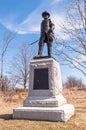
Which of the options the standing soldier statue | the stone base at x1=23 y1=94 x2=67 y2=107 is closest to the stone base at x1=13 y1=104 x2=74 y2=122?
the stone base at x1=23 y1=94 x2=67 y2=107

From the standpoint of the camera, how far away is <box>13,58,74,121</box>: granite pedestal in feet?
23.9

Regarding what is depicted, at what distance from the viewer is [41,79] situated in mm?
8352

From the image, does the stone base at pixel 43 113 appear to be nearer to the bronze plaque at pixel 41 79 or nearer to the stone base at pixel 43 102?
the stone base at pixel 43 102

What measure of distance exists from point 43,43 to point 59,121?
11.0 feet

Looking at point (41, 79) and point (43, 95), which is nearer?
point (43, 95)

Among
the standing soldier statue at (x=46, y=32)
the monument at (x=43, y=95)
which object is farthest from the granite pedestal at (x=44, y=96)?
the standing soldier statue at (x=46, y=32)

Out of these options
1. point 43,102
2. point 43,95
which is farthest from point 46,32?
point 43,102

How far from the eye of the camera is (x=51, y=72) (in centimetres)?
822

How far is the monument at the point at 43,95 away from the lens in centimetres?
735

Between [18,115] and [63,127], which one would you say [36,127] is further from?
[18,115]

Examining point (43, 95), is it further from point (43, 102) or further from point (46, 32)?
point (46, 32)

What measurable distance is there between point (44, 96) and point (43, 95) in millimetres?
64

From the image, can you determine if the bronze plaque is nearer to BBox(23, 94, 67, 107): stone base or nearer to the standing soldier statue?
BBox(23, 94, 67, 107): stone base

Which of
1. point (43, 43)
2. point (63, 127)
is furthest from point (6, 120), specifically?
point (43, 43)
